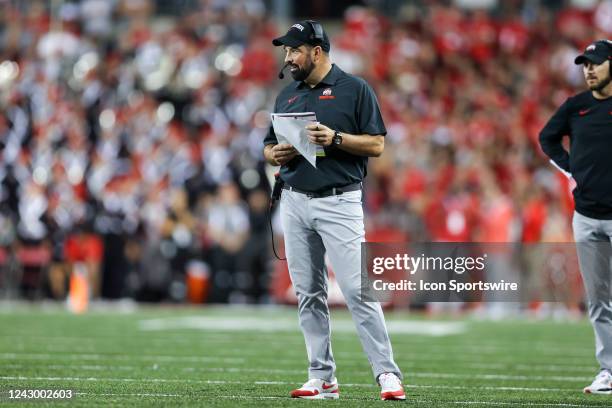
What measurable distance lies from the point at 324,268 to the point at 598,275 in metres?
1.81

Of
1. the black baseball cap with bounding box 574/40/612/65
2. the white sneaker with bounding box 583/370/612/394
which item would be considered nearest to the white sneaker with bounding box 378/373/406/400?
the white sneaker with bounding box 583/370/612/394

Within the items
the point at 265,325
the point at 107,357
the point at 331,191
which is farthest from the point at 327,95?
the point at 265,325

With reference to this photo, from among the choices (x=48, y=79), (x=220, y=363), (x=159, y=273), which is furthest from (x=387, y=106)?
(x=220, y=363)

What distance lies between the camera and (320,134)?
20.8ft

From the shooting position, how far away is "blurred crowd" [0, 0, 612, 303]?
16.7 metres

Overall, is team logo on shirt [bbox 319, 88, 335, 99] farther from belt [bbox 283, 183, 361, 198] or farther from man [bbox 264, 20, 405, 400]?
belt [bbox 283, 183, 361, 198]

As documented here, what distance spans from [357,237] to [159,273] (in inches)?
419

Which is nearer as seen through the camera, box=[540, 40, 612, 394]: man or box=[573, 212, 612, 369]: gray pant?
box=[540, 40, 612, 394]: man

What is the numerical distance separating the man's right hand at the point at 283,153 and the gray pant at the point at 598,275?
78.5 inches

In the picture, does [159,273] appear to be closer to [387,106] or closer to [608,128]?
[387,106]

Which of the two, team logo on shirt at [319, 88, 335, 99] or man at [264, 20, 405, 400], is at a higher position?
team logo on shirt at [319, 88, 335, 99]

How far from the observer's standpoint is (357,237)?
660 centimetres

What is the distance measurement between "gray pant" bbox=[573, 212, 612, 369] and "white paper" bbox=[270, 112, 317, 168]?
1.90 m

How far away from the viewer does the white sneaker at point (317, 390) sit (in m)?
6.61
